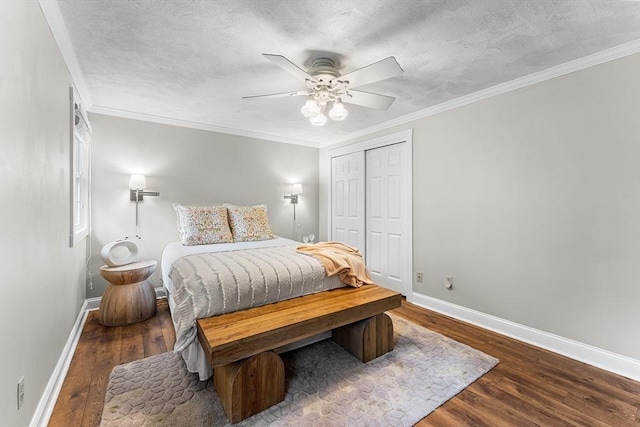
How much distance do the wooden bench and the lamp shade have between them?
7.58 ft

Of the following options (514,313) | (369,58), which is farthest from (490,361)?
(369,58)

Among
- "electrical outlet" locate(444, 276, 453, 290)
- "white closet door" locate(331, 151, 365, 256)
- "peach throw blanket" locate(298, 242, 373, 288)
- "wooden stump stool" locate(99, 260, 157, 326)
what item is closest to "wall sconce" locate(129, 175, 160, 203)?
"wooden stump stool" locate(99, 260, 157, 326)

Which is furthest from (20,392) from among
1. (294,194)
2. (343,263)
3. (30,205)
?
(294,194)

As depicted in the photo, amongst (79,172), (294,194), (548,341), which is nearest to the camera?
(548,341)

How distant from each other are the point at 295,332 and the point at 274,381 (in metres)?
0.30

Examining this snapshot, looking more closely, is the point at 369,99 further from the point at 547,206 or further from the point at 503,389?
the point at 503,389

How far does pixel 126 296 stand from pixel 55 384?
44.5 inches

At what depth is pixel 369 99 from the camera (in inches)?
90.5

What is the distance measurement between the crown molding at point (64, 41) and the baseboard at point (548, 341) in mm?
3915

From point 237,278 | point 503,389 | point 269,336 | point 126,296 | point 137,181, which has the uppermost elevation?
point 137,181

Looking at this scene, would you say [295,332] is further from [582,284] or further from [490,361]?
[582,284]

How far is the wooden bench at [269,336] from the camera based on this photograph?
5.04 feet

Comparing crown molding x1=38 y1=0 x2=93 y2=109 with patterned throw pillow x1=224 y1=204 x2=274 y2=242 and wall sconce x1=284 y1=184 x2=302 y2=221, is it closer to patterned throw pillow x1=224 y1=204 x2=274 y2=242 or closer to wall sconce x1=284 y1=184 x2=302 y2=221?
patterned throw pillow x1=224 y1=204 x2=274 y2=242

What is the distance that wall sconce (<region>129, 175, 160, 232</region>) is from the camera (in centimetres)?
325
